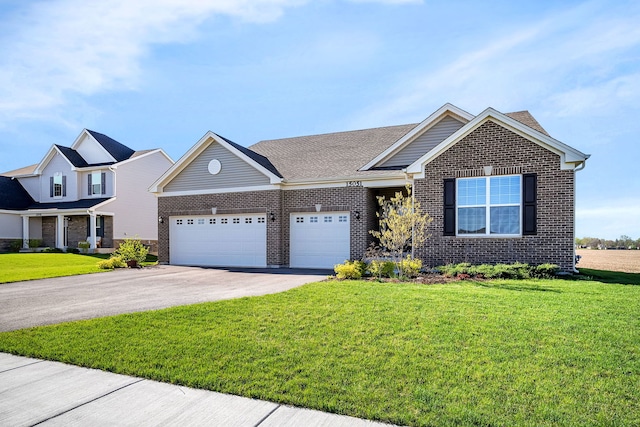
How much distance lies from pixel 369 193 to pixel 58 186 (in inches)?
1027

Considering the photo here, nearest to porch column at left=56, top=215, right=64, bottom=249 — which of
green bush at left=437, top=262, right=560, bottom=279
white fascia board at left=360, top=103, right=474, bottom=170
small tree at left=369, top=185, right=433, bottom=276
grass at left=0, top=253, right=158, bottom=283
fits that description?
grass at left=0, top=253, right=158, bottom=283

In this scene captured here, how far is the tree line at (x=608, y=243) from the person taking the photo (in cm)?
3515

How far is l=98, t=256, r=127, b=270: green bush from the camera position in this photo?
628 inches

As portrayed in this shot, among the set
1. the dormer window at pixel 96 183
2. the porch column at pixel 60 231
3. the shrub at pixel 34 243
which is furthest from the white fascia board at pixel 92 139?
the shrub at pixel 34 243

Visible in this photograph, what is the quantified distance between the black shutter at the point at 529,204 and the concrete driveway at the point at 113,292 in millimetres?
7135

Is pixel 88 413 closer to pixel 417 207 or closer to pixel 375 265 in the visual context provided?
pixel 375 265

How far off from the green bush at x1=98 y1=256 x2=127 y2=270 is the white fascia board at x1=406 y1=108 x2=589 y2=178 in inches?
515

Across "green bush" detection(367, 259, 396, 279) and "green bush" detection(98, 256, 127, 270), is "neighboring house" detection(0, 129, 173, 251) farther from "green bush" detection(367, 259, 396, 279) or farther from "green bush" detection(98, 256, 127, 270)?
"green bush" detection(367, 259, 396, 279)

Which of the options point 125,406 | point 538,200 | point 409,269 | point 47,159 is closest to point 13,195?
point 47,159

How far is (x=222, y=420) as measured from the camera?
3.18 meters

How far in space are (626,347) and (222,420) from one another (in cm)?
486

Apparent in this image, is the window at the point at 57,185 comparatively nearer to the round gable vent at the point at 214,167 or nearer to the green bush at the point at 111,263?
the green bush at the point at 111,263

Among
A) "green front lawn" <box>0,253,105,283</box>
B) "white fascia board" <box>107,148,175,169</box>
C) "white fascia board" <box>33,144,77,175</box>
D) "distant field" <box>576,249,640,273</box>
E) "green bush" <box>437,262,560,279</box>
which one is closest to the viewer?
"green bush" <box>437,262,560,279</box>

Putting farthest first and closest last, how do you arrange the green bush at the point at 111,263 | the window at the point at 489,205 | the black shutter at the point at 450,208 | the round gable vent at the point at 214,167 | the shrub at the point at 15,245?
the shrub at the point at 15,245 < the round gable vent at the point at 214,167 < the green bush at the point at 111,263 < the black shutter at the point at 450,208 < the window at the point at 489,205
